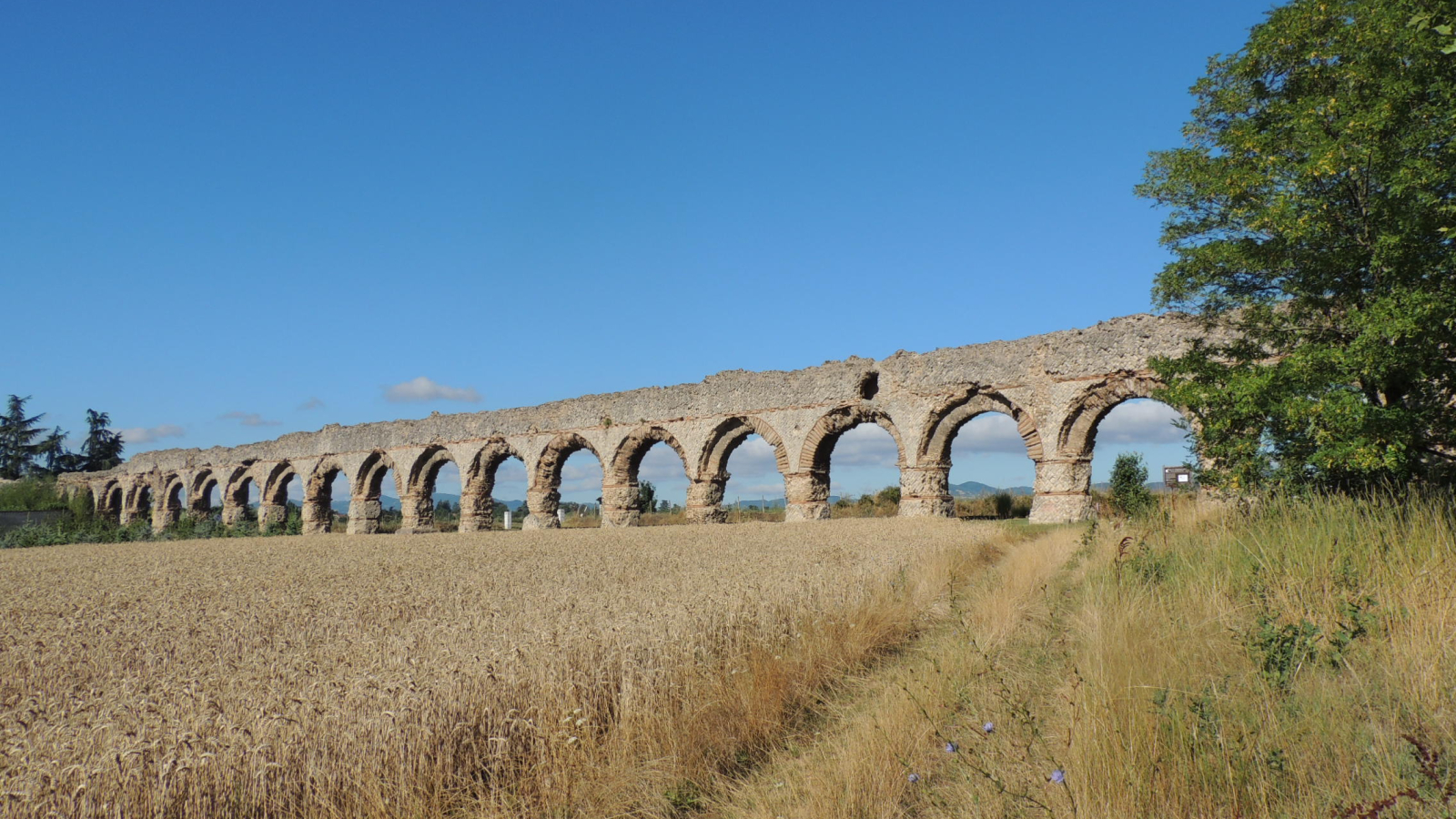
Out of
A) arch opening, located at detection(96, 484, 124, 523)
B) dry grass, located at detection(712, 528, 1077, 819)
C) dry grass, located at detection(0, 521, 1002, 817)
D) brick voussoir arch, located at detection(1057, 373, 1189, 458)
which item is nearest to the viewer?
dry grass, located at detection(0, 521, 1002, 817)

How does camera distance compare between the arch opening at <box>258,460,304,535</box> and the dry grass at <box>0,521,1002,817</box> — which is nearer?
the dry grass at <box>0,521,1002,817</box>

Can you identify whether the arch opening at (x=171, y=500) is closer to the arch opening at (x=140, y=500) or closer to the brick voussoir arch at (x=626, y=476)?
the arch opening at (x=140, y=500)

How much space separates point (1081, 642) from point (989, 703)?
102 centimetres

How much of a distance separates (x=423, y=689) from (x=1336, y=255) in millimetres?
8933

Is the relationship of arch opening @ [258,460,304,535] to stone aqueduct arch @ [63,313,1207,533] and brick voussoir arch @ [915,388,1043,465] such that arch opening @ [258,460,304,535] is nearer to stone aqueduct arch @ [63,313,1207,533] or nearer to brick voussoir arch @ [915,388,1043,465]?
stone aqueduct arch @ [63,313,1207,533]

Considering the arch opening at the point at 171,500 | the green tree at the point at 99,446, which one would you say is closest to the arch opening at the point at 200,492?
the arch opening at the point at 171,500

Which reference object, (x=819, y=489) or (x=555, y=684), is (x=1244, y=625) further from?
(x=819, y=489)

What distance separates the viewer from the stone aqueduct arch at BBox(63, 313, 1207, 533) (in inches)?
727

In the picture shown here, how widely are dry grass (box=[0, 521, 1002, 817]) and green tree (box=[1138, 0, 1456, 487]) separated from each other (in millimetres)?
3776

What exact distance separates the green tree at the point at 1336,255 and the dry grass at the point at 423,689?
149 inches

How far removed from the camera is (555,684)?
13.0 ft

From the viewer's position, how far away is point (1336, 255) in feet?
25.1

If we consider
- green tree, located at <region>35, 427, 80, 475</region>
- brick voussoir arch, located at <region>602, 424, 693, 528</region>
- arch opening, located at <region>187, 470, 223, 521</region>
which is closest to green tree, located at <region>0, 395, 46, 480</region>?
green tree, located at <region>35, 427, 80, 475</region>

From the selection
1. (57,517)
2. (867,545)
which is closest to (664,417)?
(867,545)
